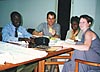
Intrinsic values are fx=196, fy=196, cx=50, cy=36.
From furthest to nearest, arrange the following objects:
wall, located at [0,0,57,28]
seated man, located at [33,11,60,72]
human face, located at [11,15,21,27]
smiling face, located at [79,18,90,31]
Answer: wall, located at [0,0,57,28] < seated man, located at [33,11,60,72] < human face, located at [11,15,21,27] < smiling face, located at [79,18,90,31]

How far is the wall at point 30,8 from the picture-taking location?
5.65 meters

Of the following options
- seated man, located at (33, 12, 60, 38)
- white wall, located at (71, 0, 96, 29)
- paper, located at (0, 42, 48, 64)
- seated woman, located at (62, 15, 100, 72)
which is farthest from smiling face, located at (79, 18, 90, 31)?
white wall, located at (71, 0, 96, 29)

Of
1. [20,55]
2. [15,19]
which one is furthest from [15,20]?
[20,55]

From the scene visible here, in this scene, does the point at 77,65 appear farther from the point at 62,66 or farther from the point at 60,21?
the point at 60,21

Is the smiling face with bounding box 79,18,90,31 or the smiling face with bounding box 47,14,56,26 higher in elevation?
the smiling face with bounding box 47,14,56,26

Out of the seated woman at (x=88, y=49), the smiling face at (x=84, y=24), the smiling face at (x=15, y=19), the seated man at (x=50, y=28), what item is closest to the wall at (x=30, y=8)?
the seated man at (x=50, y=28)

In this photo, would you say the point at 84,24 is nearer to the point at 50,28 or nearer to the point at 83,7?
the point at 50,28

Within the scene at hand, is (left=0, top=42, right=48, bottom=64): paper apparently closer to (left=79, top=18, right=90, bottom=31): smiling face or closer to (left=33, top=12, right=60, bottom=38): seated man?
(left=79, top=18, right=90, bottom=31): smiling face

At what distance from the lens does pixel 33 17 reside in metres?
5.91

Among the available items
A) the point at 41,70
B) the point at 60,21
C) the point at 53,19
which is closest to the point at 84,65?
the point at 41,70

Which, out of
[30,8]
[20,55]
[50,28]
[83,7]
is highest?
[30,8]

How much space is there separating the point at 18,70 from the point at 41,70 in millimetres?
278

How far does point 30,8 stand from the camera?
5.93 meters

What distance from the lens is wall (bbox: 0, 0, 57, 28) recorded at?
18.5ft
